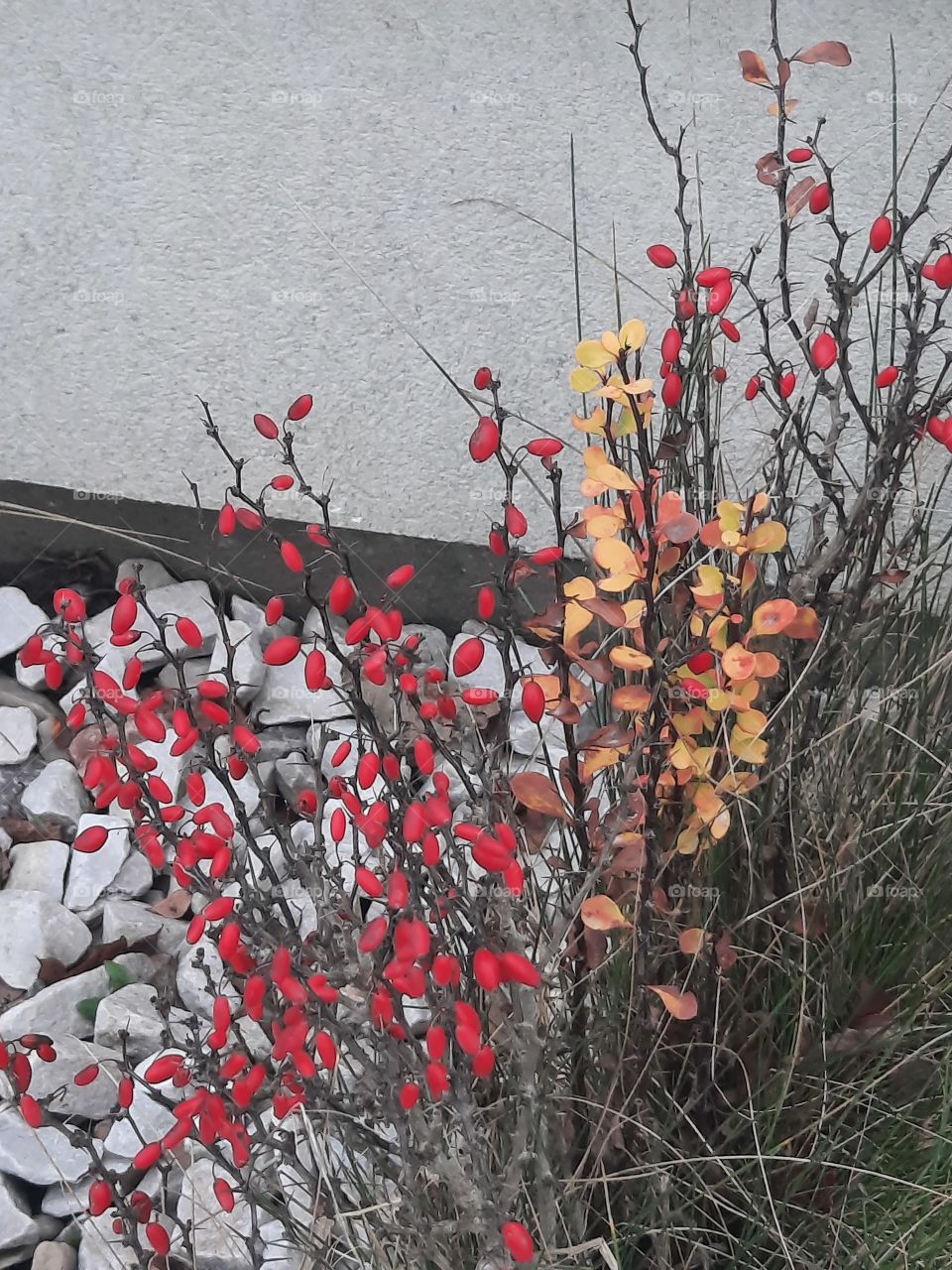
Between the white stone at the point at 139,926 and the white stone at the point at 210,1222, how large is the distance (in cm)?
39

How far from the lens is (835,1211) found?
4.25 feet

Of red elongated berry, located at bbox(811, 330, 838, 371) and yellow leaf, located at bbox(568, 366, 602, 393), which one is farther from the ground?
red elongated berry, located at bbox(811, 330, 838, 371)

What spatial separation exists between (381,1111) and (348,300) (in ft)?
5.20

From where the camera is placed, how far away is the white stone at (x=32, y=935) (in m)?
1.74

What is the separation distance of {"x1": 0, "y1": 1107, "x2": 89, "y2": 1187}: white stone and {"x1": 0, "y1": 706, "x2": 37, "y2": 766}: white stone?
0.65 m

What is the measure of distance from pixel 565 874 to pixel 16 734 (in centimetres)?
117

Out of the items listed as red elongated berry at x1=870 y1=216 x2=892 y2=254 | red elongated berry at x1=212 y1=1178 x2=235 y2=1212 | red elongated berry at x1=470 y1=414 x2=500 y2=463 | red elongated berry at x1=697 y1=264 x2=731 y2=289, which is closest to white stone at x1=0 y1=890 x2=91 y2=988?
red elongated berry at x1=212 y1=1178 x2=235 y2=1212

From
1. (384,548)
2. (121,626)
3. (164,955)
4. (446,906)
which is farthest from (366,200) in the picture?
(446,906)

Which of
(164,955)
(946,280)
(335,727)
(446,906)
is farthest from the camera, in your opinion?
(335,727)

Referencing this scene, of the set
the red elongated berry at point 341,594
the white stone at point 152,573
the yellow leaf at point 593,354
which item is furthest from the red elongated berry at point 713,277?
the white stone at point 152,573

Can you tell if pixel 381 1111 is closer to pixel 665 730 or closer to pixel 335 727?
pixel 665 730

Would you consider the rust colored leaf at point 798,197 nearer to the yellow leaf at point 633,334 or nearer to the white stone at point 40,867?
the yellow leaf at point 633,334

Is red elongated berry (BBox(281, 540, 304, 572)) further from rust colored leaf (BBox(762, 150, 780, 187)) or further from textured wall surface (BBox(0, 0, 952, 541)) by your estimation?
textured wall surface (BBox(0, 0, 952, 541))

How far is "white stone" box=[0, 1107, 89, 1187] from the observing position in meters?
1.51
